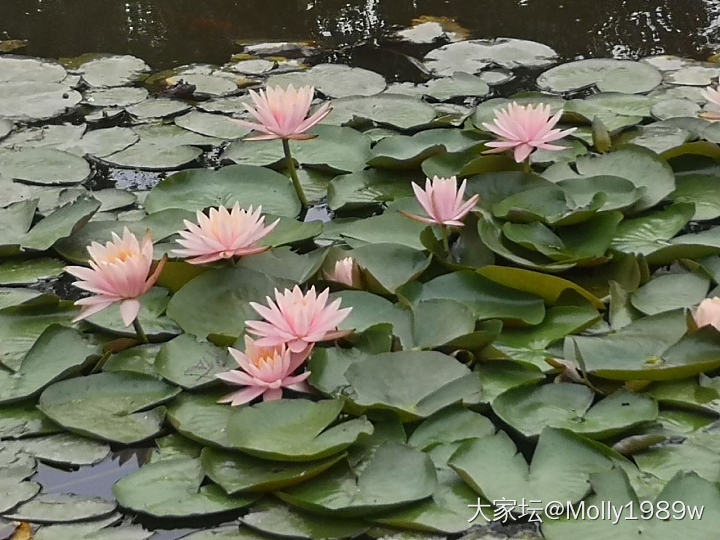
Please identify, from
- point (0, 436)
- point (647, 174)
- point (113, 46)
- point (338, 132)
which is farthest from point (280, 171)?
point (113, 46)

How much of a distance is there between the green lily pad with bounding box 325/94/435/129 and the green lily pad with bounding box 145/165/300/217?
45cm

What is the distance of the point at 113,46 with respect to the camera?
136 inches

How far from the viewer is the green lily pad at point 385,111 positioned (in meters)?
2.58

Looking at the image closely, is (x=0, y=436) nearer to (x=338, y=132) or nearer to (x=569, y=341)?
(x=569, y=341)

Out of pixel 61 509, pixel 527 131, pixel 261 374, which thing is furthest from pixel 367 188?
pixel 61 509

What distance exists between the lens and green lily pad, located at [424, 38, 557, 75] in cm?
304

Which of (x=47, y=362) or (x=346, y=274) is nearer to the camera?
(x=47, y=362)

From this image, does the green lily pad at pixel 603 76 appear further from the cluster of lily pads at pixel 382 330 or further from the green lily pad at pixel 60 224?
the green lily pad at pixel 60 224

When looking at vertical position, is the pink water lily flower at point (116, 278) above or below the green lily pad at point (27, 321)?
above

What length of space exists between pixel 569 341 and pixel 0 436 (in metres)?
1.01

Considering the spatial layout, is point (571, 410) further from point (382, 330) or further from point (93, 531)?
point (93, 531)

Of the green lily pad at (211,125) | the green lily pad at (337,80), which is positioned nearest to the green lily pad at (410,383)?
the green lily pad at (211,125)

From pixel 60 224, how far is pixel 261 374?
835 mm

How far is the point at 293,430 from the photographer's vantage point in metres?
1.45
